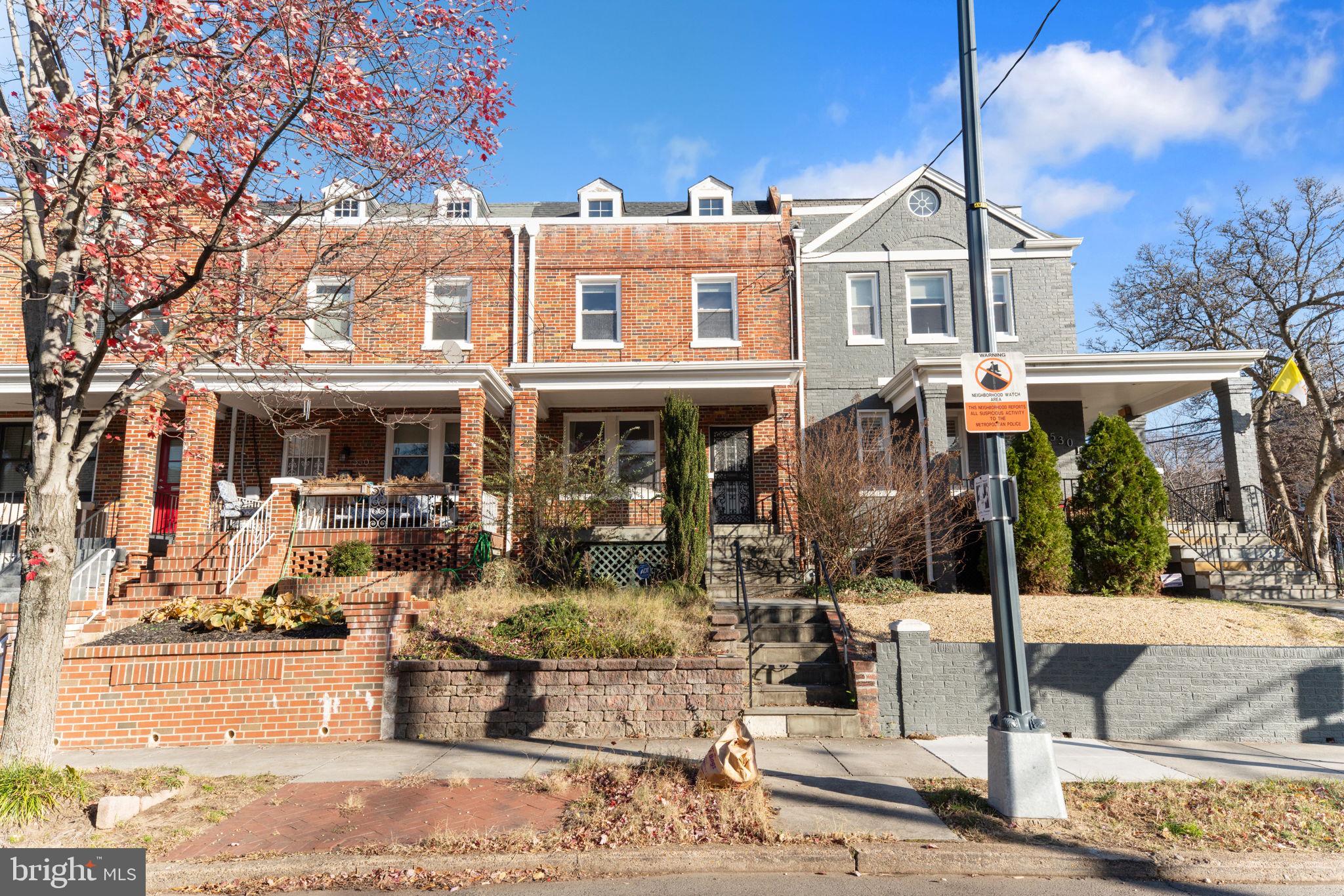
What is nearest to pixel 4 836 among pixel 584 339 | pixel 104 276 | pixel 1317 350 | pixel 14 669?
pixel 14 669

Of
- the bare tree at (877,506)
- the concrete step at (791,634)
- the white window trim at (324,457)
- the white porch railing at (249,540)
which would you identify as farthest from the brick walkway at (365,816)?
the white window trim at (324,457)

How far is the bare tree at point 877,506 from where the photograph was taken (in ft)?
39.7

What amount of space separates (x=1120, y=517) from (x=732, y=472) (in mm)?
6823

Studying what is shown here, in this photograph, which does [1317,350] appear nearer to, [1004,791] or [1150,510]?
[1150,510]

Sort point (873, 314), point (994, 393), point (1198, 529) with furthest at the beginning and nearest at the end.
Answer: point (873, 314), point (1198, 529), point (994, 393)

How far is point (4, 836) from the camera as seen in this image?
5.15 metres

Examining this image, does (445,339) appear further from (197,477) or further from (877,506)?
(877,506)

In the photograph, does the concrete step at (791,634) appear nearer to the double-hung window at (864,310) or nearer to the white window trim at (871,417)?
the white window trim at (871,417)

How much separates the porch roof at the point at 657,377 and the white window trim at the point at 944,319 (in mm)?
3404

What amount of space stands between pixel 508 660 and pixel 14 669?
4.03 m

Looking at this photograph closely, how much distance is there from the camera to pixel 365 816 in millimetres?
5719

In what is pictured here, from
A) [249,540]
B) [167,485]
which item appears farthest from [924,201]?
[167,485]

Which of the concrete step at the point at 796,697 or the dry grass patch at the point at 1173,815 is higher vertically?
the concrete step at the point at 796,697

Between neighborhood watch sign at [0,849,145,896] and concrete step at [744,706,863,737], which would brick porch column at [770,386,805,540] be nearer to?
concrete step at [744,706,863,737]
